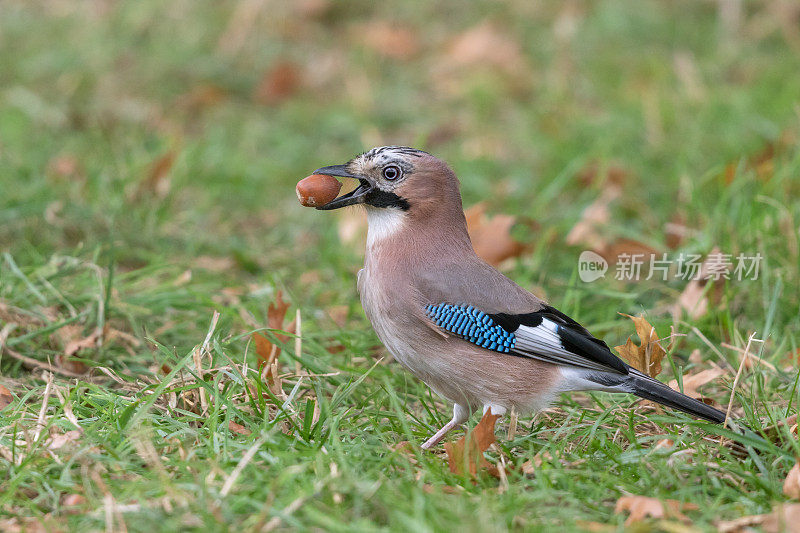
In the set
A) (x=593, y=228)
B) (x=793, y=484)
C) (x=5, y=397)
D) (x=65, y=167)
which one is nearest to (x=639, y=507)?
(x=793, y=484)

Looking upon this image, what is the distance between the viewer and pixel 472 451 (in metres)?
3.08

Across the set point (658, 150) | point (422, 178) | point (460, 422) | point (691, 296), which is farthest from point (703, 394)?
point (658, 150)

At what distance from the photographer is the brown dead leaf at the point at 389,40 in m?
8.66

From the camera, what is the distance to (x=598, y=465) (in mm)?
3119

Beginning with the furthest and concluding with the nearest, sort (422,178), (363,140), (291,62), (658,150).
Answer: (291,62), (363,140), (658,150), (422,178)

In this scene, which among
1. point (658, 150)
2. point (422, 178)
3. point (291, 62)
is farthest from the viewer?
point (291, 62)

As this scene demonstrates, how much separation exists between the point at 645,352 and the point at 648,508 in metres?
0.96

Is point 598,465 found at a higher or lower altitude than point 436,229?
lower

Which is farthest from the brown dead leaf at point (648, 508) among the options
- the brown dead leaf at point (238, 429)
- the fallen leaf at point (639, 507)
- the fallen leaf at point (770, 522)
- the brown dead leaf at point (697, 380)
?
the brown dead leaf at point (238, 429)

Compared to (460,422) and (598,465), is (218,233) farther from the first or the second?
(598,465)

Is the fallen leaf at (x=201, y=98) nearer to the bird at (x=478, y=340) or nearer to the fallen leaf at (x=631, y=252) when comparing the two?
the fallen leaf at (x=631, y=252)

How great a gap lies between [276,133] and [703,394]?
14.1 ft

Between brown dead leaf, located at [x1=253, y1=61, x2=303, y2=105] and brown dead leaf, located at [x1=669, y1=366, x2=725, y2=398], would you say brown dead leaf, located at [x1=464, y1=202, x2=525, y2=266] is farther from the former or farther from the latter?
brown dead leaf, located at [x1=253, y1=61, x2=303, y2=105]

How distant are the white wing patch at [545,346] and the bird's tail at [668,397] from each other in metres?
0.17
